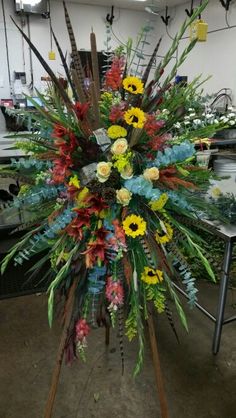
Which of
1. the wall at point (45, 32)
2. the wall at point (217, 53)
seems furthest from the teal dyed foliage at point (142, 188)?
the wall at point (45, 32)

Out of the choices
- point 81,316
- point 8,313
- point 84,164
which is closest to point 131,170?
point 84,164

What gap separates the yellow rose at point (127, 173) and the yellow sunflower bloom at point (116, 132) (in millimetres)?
89

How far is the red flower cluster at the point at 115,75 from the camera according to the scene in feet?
3.05

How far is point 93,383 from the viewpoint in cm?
169

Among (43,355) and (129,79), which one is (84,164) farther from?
(43,355)

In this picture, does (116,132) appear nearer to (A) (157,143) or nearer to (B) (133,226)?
(A) (157,143)

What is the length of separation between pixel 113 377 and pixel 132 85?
147 cm

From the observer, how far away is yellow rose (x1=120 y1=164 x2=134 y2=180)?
0.92 m

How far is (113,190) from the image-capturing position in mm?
955

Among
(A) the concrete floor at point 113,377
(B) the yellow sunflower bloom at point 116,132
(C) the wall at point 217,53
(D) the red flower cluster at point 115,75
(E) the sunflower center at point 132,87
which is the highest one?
A: (C) the wall at point 217,53

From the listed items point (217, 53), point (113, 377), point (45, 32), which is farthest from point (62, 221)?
point (45, 32)

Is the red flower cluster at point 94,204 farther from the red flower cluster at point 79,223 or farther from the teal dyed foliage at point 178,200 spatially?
the teal dyed foliage at point 178,200

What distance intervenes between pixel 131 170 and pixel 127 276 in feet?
1.01

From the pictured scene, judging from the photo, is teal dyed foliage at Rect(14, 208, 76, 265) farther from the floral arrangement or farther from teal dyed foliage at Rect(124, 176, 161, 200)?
teal dyed foliage at Rect(124, 176, 161, 200)
